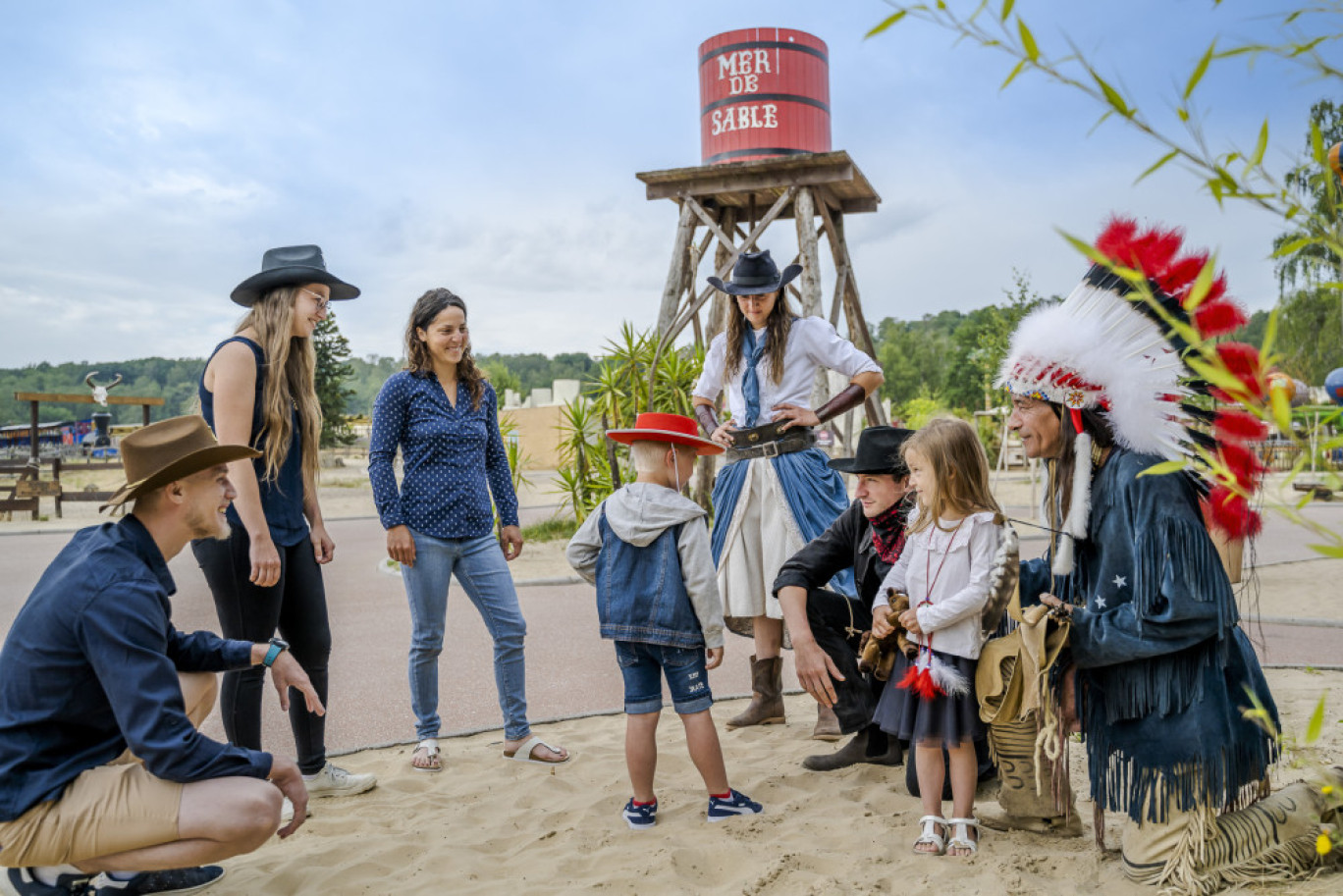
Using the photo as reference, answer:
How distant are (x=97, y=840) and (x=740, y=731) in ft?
9.42

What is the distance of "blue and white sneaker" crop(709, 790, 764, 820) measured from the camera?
3.66 meters

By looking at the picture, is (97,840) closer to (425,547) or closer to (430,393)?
(425,547)

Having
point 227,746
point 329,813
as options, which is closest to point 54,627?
point 227,746

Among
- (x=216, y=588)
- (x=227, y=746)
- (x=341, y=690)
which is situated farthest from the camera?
(x=341, y=690)

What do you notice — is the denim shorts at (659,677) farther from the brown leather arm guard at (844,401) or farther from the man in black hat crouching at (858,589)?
the brown leather arm guard at (844,401)

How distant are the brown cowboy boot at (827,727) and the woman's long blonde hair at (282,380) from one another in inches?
97.3

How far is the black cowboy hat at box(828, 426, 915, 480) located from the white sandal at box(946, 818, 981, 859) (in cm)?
123

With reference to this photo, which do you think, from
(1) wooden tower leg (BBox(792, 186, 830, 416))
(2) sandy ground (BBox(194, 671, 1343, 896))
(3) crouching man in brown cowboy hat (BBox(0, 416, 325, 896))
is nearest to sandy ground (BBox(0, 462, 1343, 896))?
(2) sandy ground (BBox(194, 671, 1343, 896))

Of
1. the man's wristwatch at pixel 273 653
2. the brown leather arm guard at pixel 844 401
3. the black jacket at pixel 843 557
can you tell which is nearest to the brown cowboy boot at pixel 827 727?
the black jacket at pixel 843 557

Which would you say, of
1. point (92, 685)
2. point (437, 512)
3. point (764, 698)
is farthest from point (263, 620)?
point (764, 698)

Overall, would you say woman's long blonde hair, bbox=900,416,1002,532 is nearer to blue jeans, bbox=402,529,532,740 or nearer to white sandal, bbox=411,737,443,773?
blue jeans, bbox=402,529,532,740

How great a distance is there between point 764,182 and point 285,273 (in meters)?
6.82

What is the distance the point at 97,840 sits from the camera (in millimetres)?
2600

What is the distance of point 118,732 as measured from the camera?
276 centimetres
